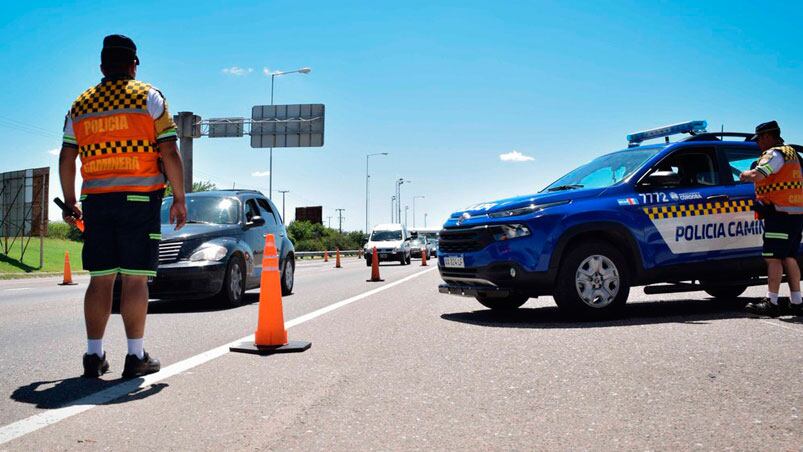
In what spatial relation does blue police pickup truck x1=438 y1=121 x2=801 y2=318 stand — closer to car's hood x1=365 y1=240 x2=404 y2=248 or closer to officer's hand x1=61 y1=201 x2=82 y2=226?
officer's hand x1=61 y1=201 x2=82 y2=226

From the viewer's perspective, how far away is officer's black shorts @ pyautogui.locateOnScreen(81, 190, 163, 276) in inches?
172

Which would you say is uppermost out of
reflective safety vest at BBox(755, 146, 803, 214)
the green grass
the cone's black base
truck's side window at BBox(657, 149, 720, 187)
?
truck's side window at BBox(657, 149, 720, 187)

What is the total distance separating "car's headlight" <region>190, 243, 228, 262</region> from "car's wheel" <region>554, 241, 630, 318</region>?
451cm

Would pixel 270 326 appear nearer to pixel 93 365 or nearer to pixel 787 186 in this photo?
pixel 93 365

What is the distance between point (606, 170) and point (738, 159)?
1523 millimetres

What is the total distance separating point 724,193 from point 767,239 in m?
0.79

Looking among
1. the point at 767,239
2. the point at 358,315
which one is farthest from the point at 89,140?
the point at 767,239

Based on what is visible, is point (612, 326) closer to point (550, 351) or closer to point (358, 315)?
point (550, 351)

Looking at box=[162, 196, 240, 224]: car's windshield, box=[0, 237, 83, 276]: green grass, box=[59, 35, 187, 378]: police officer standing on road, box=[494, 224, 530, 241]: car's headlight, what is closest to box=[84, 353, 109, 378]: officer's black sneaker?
box=[59, 35, 187, 378]: police officer standing on road

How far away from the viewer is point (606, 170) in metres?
7.76

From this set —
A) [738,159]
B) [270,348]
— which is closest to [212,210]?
[270,348]

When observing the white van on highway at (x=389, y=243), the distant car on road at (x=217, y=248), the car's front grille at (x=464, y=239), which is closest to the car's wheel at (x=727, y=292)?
the car's front grille at (x=464, y=239)

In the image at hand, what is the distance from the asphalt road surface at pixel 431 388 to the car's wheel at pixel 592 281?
24cm

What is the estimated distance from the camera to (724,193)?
7.45m
